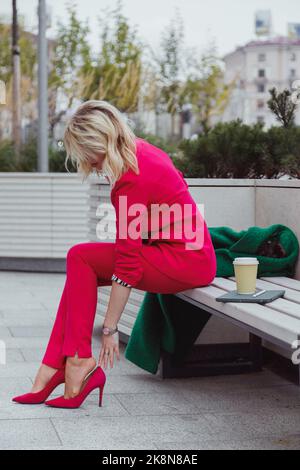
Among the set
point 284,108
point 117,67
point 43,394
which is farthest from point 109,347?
point 117,67

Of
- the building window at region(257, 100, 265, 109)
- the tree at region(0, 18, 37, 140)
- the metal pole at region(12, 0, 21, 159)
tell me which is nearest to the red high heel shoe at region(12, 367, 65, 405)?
the metal pole at region(12, 0, 21, 159)

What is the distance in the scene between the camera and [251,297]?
374 centimetres

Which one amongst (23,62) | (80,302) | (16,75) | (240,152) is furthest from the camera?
(23,62)

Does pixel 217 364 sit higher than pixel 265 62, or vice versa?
pixel 265 62

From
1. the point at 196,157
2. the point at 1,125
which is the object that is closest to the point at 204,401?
the point at 196,157

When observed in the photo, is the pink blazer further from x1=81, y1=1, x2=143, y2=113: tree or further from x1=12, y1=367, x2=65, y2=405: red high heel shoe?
x1=81, y1=1, x2=143, y2=113: tree

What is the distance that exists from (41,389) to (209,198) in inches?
65.9

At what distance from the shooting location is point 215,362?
5078 millimetres

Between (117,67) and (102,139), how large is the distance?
17.2 m

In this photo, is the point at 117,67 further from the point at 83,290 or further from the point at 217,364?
the point at 83,290

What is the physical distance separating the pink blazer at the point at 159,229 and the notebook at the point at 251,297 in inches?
14.0

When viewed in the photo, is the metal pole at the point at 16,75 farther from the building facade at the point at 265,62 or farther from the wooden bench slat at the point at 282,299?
the building facade at the point at 265,62

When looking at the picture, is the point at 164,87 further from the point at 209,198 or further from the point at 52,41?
the point at 209,198

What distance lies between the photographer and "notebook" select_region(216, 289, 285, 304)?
3664 millimetres
